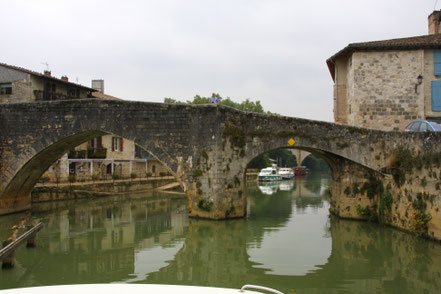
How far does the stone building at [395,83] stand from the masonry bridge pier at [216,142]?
11.6 ft

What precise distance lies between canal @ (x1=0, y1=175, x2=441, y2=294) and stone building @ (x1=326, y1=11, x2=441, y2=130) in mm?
4829

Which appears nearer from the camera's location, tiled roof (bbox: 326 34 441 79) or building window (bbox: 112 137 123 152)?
tiled roof (bbox: 326 34 441 79)

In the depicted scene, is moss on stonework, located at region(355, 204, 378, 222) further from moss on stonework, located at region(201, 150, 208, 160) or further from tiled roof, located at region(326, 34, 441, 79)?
tiled roof, located at region(326, 34, 441, 79)

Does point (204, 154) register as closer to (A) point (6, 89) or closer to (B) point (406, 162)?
(B) point (406, 162)

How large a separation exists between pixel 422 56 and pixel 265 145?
7881 mm

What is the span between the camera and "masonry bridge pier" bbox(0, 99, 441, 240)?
504 inches

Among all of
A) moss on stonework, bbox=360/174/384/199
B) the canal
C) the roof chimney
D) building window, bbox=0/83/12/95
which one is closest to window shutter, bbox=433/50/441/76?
the roof chimney

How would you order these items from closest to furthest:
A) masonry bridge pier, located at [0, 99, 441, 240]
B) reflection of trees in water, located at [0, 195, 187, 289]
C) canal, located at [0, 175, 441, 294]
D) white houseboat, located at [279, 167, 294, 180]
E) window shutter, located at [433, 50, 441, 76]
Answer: canal, located at [0, 175, 441, 294] < reflection of trees in water, located at [0, 195, 187, 289] < masonry bridge pier, located at [0, 99, 441, 240] < window shutter, located at [433, 50, 441, 76] < white houseboat, located at [279, 167, 294, 180]

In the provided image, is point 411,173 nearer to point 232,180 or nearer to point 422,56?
point 232,180

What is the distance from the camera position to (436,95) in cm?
1599

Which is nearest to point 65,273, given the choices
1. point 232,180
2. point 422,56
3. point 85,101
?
point 232,180

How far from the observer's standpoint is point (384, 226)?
12.5 meters

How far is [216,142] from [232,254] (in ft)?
14.4

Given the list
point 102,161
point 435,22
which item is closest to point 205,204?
point 435,22
